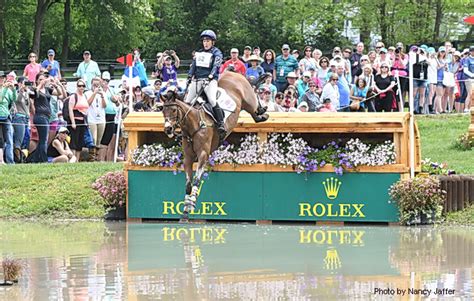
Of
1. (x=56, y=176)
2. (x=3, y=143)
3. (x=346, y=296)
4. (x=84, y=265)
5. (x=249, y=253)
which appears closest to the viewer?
(x=346, y=296)

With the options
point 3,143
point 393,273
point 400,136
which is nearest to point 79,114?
point 3,143

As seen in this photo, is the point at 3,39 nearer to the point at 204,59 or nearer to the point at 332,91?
the point at 332,91

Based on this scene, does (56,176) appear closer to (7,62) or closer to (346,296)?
(346,296)

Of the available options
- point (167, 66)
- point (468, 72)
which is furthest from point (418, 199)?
point (468, 72)

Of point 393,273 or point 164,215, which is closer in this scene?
point 393,273

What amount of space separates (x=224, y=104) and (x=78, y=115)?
7405 mm

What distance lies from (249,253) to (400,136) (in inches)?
186

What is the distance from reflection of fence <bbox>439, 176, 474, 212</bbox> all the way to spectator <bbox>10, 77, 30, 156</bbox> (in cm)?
952

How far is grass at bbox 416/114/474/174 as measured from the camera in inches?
926

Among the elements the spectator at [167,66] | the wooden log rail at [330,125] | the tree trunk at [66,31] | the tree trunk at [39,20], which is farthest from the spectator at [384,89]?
the tree trunk at [66,31]

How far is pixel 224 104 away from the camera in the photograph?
63.9 ft

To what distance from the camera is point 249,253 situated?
621 inches

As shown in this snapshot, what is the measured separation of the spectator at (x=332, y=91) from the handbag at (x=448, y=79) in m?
4.89

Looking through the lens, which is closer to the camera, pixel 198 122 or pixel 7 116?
pixel 198 122
